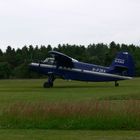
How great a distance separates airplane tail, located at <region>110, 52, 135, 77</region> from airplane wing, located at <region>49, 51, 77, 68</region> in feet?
14.4

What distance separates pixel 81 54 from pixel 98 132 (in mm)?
137843

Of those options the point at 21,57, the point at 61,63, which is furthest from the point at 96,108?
the point at 21,57

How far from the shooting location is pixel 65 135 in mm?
14320

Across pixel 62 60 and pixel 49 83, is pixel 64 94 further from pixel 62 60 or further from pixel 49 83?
pixel 62 60

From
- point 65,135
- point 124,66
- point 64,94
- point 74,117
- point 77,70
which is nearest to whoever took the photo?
point 65,135

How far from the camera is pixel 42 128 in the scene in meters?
16.2

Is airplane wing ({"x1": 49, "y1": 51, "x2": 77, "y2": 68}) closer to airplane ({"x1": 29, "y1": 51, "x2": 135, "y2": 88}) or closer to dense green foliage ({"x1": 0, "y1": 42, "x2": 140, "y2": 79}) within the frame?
airplane ({"x1": 29, "y1": 51, "x2": 135, "y2": 88})

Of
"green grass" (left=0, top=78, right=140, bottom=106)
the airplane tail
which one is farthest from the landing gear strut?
the airplane tail

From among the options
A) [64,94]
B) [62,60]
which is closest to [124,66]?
[62,60]

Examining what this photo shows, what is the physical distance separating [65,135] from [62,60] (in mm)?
32959

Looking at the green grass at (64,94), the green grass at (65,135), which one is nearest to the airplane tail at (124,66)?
the green grass at (64,94)

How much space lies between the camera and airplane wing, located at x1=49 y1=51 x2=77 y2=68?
1829 inches

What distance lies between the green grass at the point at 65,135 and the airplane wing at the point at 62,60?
3105cm

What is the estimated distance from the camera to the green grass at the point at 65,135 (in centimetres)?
1369
